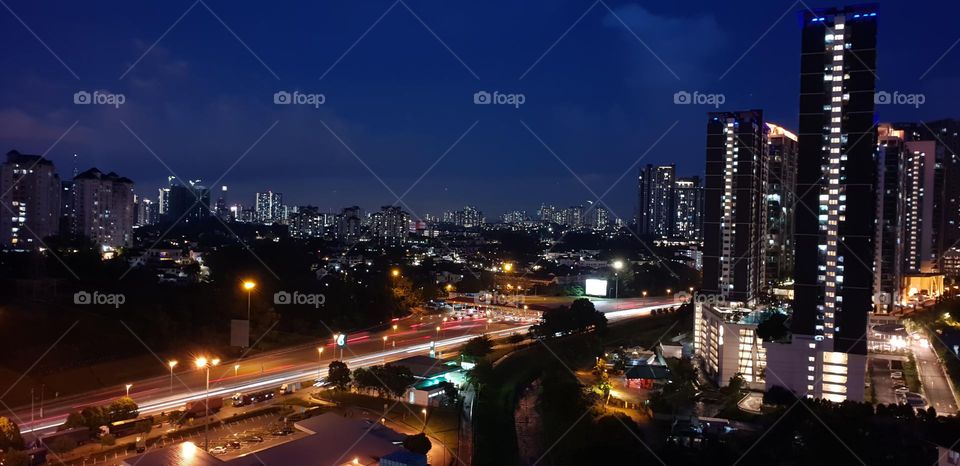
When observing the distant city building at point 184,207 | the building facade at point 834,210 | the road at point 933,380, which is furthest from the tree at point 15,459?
the distant city building at point 184,207

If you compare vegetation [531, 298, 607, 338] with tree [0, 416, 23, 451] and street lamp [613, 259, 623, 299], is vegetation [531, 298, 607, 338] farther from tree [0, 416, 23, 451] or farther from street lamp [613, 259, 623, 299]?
tree [0, 416, 23, 451]

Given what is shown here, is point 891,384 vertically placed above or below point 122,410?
below

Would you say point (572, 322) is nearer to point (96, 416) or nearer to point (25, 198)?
point (96, 416)

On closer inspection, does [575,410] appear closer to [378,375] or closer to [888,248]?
[378,375]

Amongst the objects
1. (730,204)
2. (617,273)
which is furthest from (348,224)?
(730,204)

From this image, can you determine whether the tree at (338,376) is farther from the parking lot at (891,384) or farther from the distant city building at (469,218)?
the distant city building at (469,218)

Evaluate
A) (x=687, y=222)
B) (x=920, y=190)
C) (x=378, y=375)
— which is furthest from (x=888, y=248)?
(x=687, y=222)
